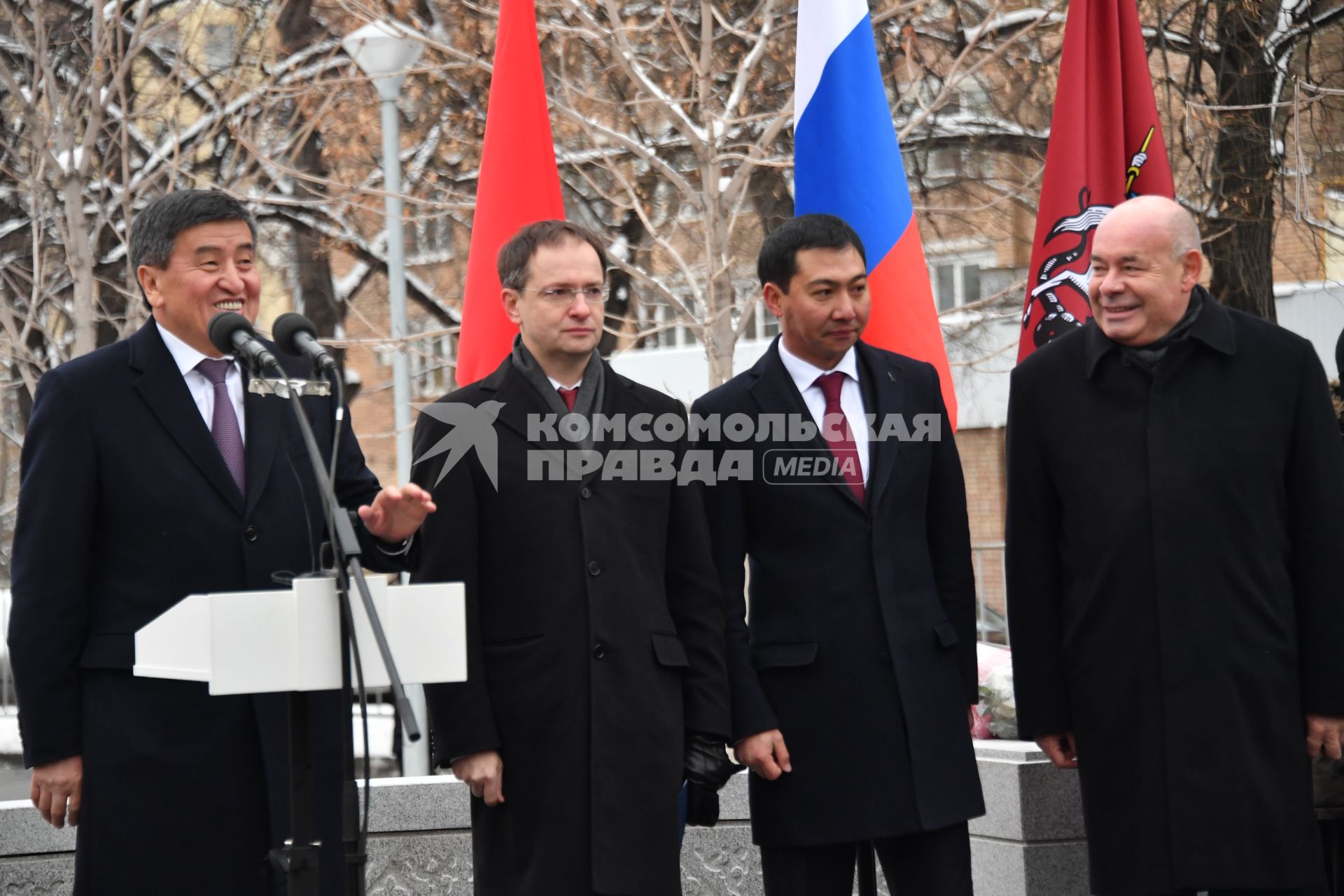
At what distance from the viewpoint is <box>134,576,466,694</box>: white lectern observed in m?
2.99

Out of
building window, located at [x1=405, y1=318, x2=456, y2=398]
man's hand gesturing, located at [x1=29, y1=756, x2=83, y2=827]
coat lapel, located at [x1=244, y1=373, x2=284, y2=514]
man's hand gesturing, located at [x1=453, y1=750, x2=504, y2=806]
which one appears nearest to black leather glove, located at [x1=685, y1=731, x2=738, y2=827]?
man's hand gesturing, located at [x1=453, y1=750, x2=504, y2=806]

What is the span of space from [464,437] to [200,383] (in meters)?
0.66

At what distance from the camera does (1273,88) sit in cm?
1136

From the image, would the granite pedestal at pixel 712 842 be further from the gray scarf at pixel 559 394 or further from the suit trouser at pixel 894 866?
the gray scarf at pixel 559 394

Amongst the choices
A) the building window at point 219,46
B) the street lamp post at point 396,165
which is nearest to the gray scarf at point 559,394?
the street lamp post at point 396,165

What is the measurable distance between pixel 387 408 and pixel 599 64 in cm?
1244

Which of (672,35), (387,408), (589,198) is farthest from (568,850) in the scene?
(387,408)

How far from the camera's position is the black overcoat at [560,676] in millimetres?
3982

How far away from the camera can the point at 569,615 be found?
4055 mm

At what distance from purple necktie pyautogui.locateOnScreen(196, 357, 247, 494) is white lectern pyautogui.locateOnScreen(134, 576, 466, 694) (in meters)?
0.93

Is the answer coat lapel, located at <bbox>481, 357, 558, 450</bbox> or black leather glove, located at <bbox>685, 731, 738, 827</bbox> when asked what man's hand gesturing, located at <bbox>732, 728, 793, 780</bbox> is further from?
coat lapel, located at <bbox>481, 357, 558, 450</bbox>

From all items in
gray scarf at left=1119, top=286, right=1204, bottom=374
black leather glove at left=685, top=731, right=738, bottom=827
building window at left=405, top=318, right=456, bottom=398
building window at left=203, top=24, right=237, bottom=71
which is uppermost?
building window at left=203, top=24, right=237, bottom=71

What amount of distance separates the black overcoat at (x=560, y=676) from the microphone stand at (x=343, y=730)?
78 centimetres

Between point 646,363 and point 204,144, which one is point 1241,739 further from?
point 646,363
